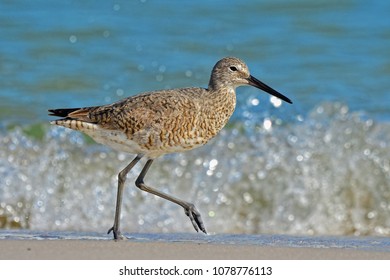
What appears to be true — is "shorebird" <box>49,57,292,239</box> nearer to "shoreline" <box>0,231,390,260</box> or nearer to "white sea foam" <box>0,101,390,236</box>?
"shoreline" <box>0,231,390,260</box>

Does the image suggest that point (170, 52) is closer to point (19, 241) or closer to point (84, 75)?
point (84, 75)

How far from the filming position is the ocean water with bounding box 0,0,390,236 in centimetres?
900

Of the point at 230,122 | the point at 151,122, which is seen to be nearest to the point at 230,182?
the point at 230,122

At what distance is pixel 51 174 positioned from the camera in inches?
366

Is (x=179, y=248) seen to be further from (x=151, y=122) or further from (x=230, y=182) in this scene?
(x=230, y=182)

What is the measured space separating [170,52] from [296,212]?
12.9 ft

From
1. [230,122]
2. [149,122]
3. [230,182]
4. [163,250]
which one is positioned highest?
[230,122]

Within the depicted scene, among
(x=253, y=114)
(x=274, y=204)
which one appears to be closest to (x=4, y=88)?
(x=253, y=114)

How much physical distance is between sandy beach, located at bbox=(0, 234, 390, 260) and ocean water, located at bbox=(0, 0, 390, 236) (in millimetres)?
2168

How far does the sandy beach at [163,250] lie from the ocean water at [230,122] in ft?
7.11

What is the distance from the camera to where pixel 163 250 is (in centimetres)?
623

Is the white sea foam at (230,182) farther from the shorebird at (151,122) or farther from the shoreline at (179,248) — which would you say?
the shorebird at (151,122)

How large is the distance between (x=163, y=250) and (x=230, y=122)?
13.0ft

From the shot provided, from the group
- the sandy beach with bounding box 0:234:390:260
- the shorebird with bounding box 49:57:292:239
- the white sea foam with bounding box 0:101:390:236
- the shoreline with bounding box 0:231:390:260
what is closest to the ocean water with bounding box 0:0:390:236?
the white sea foam with bounding box 0:101:390:236
